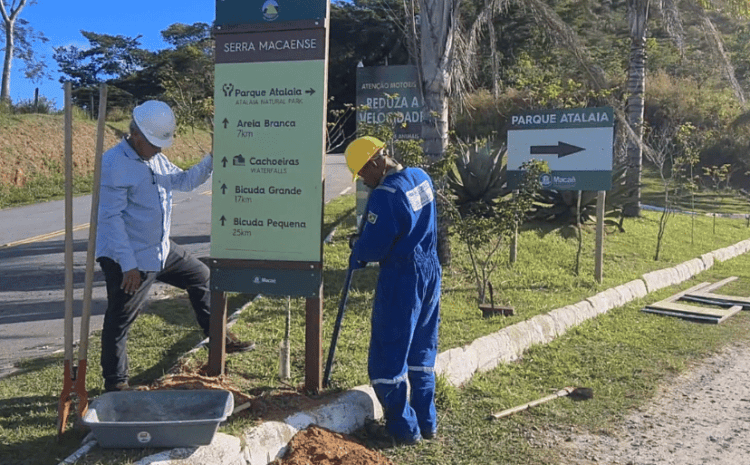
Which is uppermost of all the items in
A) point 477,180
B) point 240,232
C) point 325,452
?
point 477,180

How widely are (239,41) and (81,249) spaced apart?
7.17 metres

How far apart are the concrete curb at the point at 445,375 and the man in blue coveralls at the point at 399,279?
13.5 inches

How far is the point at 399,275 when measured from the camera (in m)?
4.28

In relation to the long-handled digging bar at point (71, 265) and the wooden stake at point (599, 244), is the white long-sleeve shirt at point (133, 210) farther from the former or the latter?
the wooden stake at point (599, 244)

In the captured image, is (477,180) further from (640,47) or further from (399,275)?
(399,275)

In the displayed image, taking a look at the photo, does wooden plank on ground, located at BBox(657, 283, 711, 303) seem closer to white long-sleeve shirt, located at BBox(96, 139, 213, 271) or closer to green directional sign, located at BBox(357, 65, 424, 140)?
green directional sign, located at BBox(357, 65, 424, 140)

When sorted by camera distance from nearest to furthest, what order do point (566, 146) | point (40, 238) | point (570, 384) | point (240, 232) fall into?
point (240, 232) < point (570, 384) < point (566, 146) < point (40, 238)

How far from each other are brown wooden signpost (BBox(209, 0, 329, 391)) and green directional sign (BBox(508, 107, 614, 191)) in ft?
15.5

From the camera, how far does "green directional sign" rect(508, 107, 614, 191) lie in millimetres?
8703

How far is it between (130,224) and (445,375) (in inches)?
96.7

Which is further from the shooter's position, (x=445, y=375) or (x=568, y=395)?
(x=568, y=395)

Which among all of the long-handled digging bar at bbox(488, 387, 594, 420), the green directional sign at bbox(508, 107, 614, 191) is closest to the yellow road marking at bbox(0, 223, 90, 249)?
the green directional sign at bbox(508, 107, 614, 191)

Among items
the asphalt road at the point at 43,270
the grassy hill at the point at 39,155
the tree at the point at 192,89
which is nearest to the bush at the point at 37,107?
the grassy hill at the point at 39,155

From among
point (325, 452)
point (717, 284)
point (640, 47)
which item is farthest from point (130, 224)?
point (640, 47)
